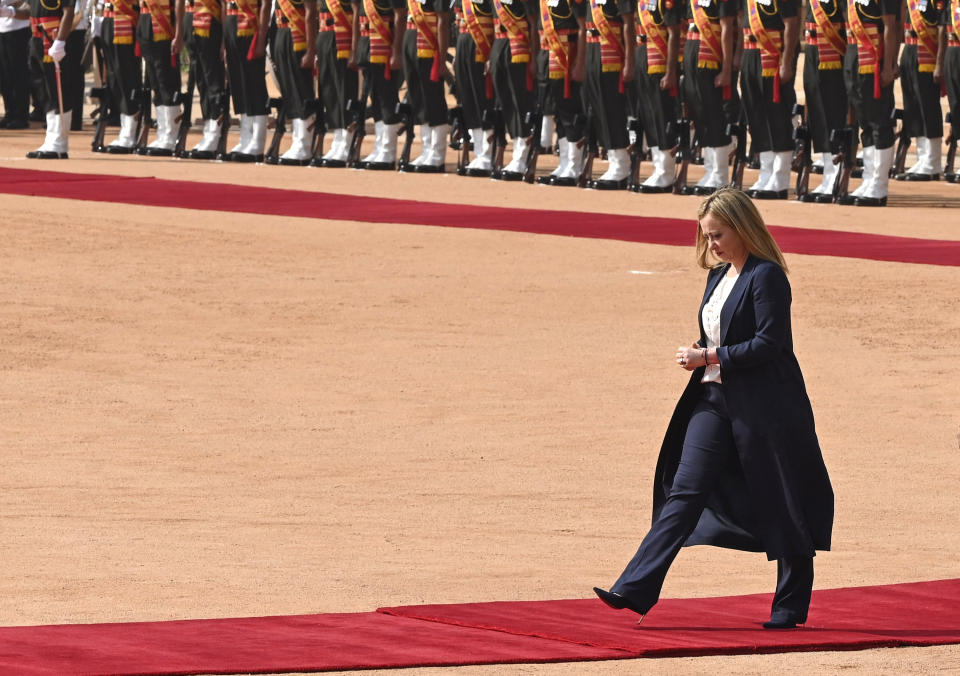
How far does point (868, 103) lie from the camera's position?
18.9 m

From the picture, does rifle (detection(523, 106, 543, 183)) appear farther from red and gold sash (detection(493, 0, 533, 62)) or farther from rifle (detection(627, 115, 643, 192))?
rifle (detection(627, 115, 643, 192))

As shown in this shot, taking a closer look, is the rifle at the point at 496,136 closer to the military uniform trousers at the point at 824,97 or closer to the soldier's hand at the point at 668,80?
the soldier's hand at the point at 668,80

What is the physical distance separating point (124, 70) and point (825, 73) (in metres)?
8.02

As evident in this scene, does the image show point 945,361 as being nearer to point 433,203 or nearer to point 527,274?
point 527,274

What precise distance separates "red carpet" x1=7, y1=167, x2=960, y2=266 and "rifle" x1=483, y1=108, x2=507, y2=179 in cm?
251

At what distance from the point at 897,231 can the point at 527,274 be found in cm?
385

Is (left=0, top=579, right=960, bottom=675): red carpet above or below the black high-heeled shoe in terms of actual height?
below

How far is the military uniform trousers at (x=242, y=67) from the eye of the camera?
2328 centimetres

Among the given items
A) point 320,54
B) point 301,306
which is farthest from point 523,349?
point 320,54

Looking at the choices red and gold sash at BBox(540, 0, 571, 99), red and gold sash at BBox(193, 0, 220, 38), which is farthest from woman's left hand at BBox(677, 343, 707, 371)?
red and gold sash at BBox(193, 0, 220, 38)

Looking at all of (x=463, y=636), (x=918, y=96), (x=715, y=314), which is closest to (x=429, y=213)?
(x=918, y=96)

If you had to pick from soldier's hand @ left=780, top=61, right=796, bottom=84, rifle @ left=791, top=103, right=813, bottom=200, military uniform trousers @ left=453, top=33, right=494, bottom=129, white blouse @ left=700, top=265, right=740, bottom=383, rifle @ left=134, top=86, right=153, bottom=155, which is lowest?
rifle @ left=134, top=86, right=153, bottom=155

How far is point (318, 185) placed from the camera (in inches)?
835

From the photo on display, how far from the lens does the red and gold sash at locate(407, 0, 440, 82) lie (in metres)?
22.0
